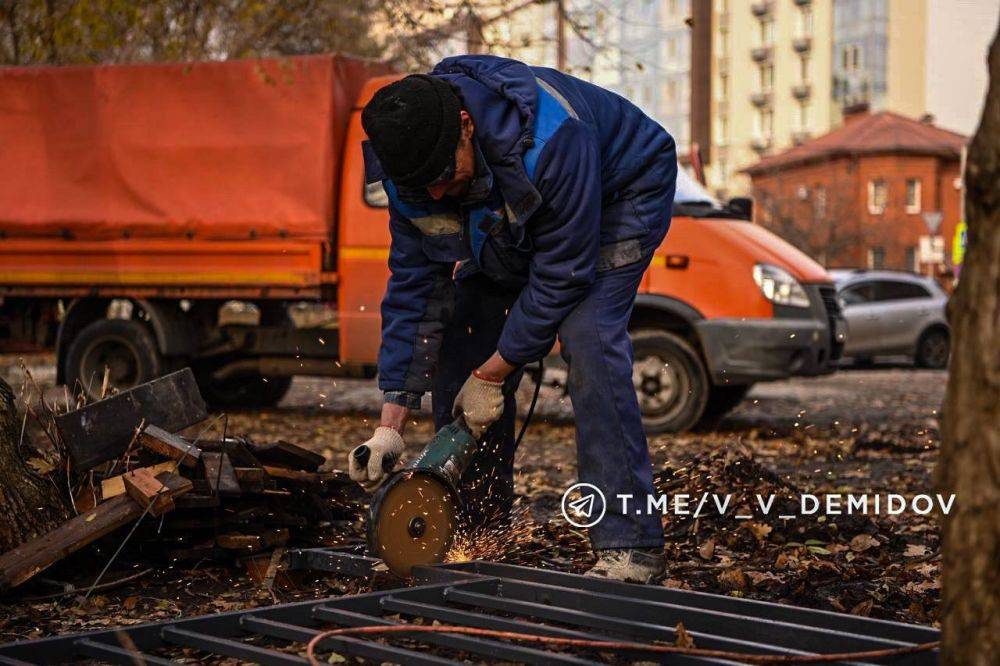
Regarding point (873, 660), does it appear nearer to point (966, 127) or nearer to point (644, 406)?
point (644, 406)

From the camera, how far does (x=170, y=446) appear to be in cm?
523

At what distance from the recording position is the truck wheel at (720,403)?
1134 centimetres

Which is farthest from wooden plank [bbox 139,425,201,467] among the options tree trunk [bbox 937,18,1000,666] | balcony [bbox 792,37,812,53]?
balcony [bbox 792,37,812,53]

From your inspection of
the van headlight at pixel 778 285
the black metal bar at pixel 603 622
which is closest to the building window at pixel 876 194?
the van headlight at pixel 778 285

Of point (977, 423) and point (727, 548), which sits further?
point (727, 548)

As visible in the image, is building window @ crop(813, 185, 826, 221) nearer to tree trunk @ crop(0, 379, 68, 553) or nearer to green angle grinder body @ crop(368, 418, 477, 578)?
tree trunk @ crop(0, 379, 68, 553)

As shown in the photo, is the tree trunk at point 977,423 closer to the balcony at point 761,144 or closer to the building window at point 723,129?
the balcony at point 761,144

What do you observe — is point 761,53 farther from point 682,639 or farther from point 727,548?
point 682,639

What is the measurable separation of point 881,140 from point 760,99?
952 inches

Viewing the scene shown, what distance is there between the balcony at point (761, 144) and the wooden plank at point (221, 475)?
82495mm

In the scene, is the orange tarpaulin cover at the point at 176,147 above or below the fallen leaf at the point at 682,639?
above

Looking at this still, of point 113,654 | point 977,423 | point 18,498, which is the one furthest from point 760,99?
point 977,423

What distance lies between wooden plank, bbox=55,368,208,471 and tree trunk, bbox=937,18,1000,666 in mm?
3505

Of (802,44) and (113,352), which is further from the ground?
(802,44)
